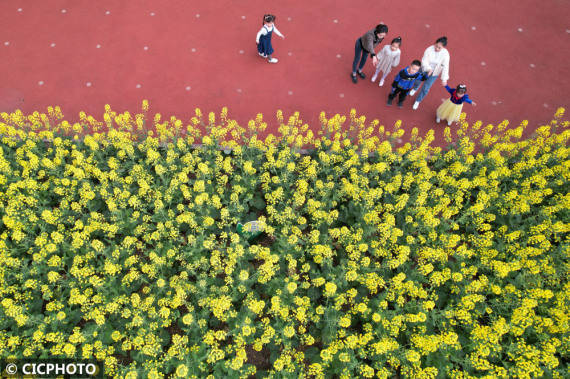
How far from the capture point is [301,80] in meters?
9.95

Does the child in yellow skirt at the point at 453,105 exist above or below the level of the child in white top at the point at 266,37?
below

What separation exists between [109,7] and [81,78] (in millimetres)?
3416

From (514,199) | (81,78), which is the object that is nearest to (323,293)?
(514,199)

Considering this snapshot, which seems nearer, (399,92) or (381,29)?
(381,29)

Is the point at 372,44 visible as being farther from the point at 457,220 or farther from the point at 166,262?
the point at 166,262

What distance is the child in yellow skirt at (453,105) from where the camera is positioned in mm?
8102

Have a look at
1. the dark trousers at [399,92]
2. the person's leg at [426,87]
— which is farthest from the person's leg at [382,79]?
the person's leg at [426,87]

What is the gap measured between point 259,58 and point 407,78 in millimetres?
4537

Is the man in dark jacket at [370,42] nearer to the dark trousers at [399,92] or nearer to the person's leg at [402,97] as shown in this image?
the dark trousers at [399,92]

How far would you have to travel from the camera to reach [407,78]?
8.45 m

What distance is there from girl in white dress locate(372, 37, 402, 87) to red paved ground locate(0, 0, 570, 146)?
619 millimetres

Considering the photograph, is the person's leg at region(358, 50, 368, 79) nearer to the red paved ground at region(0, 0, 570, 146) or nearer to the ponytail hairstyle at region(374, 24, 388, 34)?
the red paved ground at region(0, 0, 570, 146)

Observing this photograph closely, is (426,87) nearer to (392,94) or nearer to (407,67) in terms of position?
(407,67)

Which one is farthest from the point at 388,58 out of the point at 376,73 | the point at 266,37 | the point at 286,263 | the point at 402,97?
the point at 286,263
